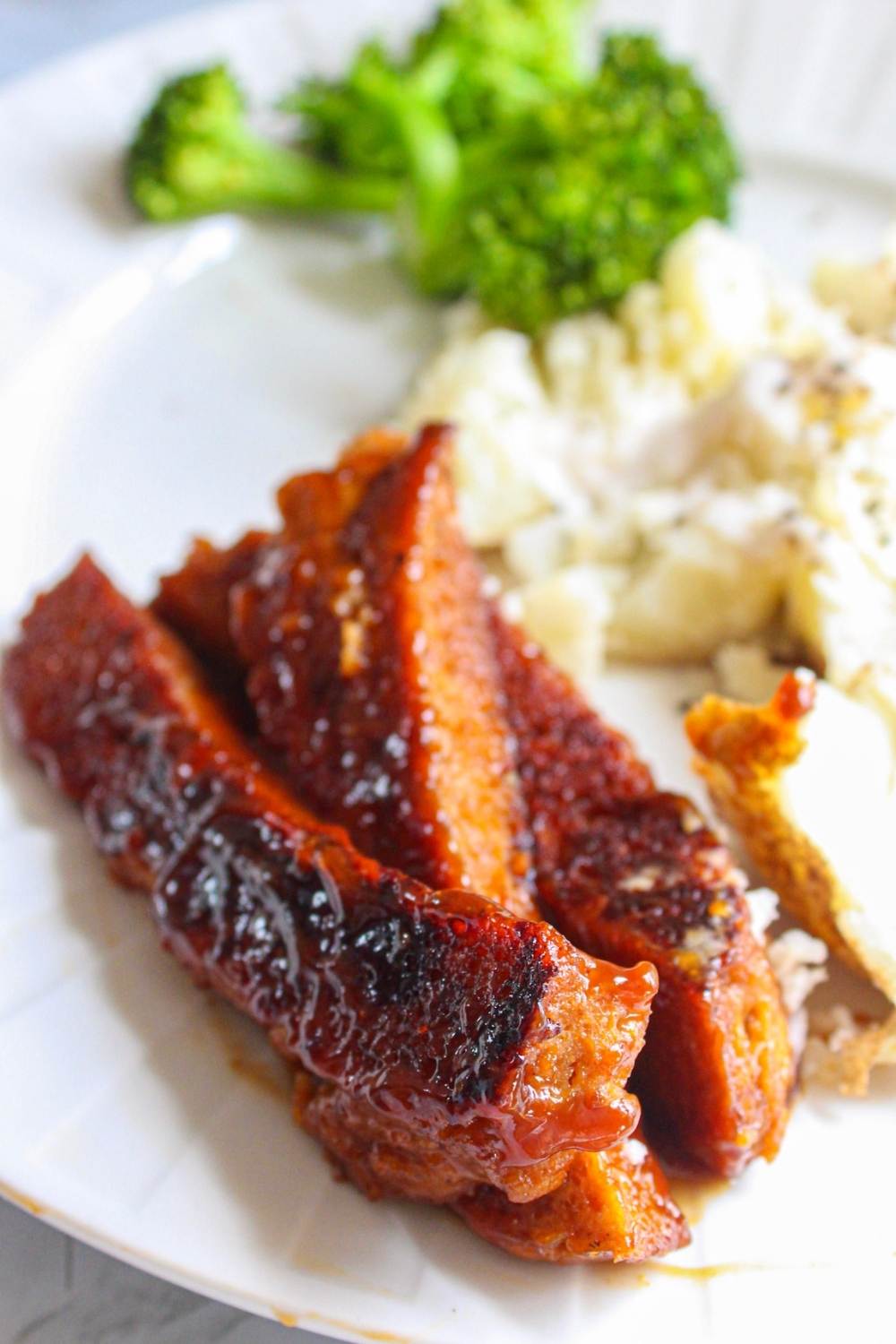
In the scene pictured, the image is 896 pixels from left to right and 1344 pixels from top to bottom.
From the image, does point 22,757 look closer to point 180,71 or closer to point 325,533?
point 325,533

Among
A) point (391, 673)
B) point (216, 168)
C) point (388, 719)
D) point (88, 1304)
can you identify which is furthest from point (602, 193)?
point (88, 1304)

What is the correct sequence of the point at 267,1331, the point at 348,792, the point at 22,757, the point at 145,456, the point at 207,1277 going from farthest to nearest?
the point at 145,456 → the point at 22,757 → the point at 348,792 → the point at 267,1331 → the point at 207,1277

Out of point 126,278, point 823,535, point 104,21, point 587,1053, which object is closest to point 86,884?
point 587,1053

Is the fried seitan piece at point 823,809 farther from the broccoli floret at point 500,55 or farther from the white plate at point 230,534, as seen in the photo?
the broccoli floret at point 500,55

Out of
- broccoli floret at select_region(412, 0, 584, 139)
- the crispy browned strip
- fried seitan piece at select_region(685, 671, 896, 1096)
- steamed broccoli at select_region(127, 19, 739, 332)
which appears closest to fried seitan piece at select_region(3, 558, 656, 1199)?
the crispy browned strip

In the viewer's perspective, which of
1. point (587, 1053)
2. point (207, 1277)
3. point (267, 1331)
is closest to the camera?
point (587, 1053)

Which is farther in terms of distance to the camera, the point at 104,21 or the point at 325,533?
the point at 104,21

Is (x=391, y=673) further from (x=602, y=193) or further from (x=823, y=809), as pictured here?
(x=602, y=193)

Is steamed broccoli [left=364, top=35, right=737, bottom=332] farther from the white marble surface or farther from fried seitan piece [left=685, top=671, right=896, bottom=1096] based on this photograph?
the white marble surface
